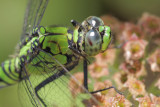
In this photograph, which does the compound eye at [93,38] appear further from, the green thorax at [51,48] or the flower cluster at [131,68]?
the flower cluster at [131,68]

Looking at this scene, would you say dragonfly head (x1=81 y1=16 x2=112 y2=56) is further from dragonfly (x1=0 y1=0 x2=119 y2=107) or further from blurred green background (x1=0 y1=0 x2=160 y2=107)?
blurred green background (x1=0 y1=0 x2=160 y2=107)

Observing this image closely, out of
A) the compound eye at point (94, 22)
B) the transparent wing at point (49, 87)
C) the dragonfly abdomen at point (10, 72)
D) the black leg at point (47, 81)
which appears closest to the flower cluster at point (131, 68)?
the transparent wing at point (49, 87)

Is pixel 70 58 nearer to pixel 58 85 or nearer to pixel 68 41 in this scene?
pixel 68 41

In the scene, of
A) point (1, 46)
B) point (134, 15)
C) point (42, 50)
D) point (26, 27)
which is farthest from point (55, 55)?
point (134, 15)

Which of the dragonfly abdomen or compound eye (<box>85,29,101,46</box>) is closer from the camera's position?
compound eye (<box>85,29,101,46</box>)

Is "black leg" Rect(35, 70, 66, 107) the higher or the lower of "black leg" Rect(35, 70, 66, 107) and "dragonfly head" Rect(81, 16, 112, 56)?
the lower

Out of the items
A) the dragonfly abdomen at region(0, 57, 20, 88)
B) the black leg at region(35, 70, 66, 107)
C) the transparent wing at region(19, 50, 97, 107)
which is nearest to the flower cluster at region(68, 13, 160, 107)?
the transparent wing at region(19, 50, 97, 107)
